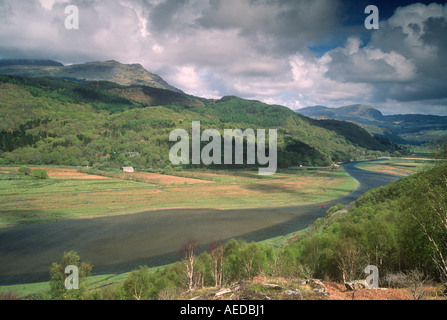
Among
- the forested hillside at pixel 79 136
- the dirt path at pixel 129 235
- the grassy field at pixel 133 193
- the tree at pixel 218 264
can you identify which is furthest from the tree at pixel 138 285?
the forested hillside at pixel 79 136

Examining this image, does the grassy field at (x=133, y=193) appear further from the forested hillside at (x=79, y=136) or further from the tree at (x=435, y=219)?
the tree at (x=435, y=219)

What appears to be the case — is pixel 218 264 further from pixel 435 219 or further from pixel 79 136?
pixel 79 136

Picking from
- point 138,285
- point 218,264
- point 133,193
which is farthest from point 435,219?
point 133,193

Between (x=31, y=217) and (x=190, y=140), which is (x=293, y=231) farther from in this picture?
(x=190, y=140)

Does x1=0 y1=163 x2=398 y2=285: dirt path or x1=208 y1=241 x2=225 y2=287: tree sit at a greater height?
x1=208 y1=241 x2=225 y2=287: tree

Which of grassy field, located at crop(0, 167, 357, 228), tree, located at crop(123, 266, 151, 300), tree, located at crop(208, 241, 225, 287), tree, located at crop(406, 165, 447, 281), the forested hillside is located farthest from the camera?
the forested hillside

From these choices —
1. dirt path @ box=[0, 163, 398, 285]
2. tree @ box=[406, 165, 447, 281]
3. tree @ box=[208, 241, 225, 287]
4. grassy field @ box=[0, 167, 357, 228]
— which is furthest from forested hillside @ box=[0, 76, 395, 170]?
tree @ box=[406, 165, 447, 281]

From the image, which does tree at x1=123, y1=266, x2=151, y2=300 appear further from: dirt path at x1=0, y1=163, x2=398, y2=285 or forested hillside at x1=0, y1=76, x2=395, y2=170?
forested hillside at x1=0, y1=76, x2=395, y2=170
